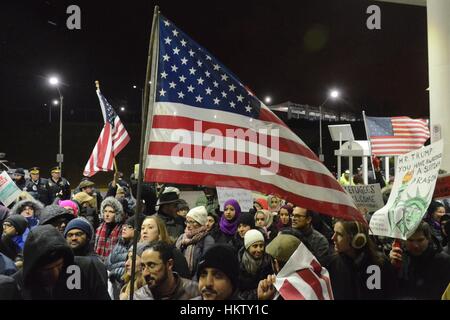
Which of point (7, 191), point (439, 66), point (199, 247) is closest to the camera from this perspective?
point (199, 247)

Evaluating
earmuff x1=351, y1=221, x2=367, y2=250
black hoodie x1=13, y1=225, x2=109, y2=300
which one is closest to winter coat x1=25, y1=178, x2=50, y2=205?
black hoodie x1=13, y1=225, x2=109, y2=300

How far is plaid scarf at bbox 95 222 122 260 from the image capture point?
5801 millimetres

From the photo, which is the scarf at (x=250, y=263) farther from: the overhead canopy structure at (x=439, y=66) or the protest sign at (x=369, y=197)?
the overhead canopy structure at (x=439, y=66)

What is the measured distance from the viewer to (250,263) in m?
4.34

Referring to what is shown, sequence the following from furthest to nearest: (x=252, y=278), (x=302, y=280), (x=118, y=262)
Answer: (x=118, y=262) < (x=252, y=278) < (x=302, y=280)

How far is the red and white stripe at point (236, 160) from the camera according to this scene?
3400 millimetres

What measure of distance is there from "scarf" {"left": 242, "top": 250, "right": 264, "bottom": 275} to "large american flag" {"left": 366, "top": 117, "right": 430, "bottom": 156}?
18.8ft

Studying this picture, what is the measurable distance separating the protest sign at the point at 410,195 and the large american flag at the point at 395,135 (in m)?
5.36

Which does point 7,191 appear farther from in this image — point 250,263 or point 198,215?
point 250,263

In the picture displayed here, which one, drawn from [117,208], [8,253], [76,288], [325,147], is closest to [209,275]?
[76,288]

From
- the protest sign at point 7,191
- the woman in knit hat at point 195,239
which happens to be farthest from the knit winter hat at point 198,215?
the protest sign at point 7,191

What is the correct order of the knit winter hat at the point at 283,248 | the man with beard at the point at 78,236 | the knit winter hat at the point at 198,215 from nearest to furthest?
the knit winter hat at the point at 283,248, the man with beard at the point at 78,236, the knit winter hat at the point at 198,215

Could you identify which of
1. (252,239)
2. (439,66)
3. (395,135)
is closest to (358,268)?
(252,239)

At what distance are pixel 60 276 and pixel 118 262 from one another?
121 centimetres
